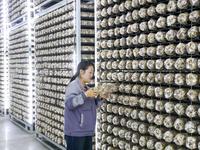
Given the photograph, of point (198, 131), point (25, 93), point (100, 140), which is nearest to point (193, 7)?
point (198, 131)

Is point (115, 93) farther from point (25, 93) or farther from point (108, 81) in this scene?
point (25, 93)

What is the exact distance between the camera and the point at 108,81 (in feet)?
11.9

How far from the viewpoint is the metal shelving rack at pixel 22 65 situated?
7301 millimetres

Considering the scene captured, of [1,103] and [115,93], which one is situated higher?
[115,93]

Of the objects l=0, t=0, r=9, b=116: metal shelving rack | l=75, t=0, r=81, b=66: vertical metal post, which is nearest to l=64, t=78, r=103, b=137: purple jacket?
l=75, t=0, r=81, b=66: vertical metal post

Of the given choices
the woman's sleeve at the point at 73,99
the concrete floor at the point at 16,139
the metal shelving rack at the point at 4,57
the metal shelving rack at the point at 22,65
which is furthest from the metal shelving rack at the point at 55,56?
the metal shelving rack at the point at 4,57

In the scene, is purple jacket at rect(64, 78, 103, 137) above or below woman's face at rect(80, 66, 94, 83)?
below

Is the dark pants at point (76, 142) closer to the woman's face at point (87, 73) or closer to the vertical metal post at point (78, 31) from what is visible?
the woman's face at point (87, 73)

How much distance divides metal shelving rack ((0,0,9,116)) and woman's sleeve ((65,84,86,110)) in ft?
23.5

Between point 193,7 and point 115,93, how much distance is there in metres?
1.42

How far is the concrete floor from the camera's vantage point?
597 cm

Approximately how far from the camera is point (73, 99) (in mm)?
3018

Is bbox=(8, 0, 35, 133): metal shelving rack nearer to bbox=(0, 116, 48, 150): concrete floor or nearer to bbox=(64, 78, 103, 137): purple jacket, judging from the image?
bbox=(0, 116, 48, 150): concrete floor

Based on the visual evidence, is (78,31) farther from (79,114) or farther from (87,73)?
(79,114)
